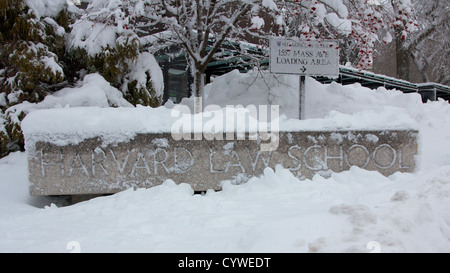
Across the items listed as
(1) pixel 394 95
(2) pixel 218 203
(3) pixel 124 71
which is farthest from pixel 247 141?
(1) pixel 394 95

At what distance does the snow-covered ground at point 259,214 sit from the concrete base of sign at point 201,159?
5.9 inches

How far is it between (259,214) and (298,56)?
11.1 feet

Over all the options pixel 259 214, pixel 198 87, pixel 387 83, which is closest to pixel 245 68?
pixel 198 87

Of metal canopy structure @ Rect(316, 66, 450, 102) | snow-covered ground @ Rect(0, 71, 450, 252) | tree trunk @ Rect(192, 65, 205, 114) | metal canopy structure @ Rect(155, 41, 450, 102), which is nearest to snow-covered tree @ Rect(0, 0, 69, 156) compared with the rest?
snow-covered ground @ Rect(0, 71, 450, 252)

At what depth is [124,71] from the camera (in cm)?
686

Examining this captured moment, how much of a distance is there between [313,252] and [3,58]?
658 cm

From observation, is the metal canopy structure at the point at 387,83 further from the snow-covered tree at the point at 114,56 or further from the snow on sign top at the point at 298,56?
the snow-covered tree at the point at 114,56

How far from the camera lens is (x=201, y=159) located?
4625 mm

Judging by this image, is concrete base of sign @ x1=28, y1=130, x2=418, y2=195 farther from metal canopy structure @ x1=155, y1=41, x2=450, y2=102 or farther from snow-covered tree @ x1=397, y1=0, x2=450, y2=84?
snow-covered tree @ x1=397, y1=0, x2=450, y2=84

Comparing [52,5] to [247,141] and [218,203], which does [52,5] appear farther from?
[218,203]

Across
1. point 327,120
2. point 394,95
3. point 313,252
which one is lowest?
point 313,252

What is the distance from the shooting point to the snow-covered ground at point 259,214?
2.52m

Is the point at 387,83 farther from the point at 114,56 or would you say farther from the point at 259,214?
the point at 259,214

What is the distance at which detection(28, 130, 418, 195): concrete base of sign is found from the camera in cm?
449
